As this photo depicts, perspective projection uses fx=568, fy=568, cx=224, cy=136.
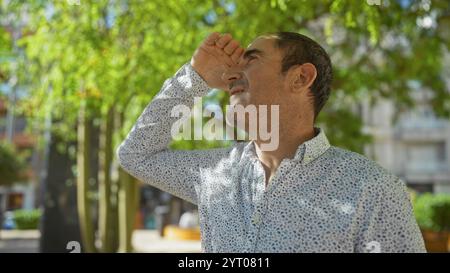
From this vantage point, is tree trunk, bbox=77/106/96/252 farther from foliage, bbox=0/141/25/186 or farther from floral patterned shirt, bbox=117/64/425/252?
foliage, bbox=0/141/25/186

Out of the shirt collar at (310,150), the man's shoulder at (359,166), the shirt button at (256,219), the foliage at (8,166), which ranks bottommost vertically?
the foliage at (8,166)

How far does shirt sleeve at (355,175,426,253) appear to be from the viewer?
4.99ft

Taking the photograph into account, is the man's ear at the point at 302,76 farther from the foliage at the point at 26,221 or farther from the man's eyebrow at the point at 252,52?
the foliage at the point at 26,221

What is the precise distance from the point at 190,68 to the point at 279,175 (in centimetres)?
57

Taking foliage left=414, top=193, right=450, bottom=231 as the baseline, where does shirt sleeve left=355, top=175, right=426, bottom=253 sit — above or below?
above

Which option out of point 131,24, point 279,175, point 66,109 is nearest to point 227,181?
point 279,175

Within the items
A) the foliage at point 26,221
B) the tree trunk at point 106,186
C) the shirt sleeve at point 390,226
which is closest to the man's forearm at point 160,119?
the shirt sleeve at point 390,226

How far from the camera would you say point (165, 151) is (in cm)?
206

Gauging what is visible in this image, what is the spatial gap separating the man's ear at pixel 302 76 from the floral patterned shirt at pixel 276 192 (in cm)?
17

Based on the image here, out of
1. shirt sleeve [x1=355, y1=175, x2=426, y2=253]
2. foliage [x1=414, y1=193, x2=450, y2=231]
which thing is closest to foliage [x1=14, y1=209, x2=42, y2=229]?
foliage [x1=414, y1=193, x2=450, y2=231]

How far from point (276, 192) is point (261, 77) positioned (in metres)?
0.38

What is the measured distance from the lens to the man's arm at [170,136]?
202 centimetres

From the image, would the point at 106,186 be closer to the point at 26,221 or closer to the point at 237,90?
the point at 237,90
